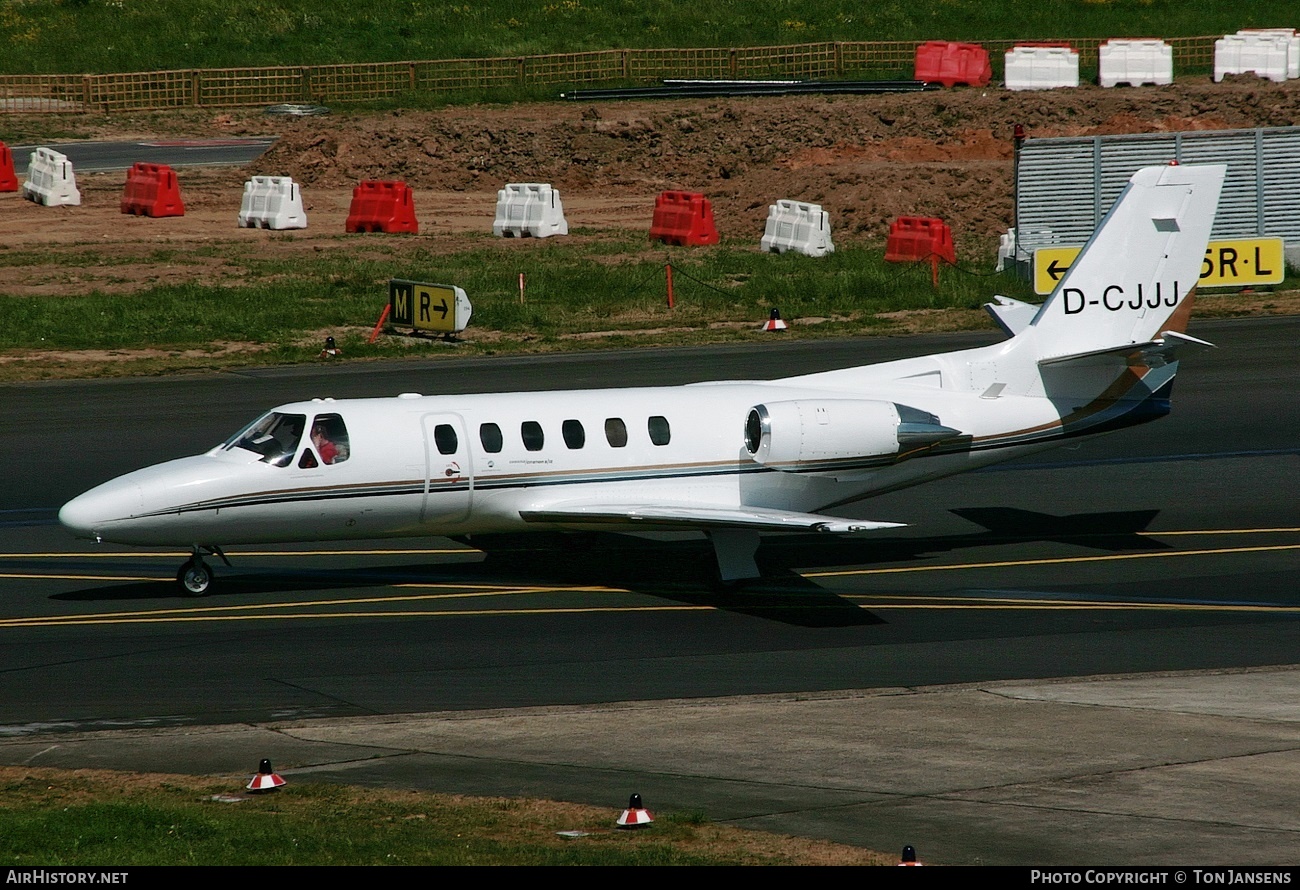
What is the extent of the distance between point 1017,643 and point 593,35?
73.5 m

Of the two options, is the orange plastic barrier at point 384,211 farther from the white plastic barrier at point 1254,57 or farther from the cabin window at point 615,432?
the white plastic barrier at point 1254,57

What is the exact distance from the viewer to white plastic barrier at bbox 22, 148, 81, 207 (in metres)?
59.1

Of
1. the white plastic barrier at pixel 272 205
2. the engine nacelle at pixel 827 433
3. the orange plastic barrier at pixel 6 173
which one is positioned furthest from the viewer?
the orange plastic barrier at pixel 6 173

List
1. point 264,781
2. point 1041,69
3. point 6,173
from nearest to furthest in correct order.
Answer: point 264,781 → point 6,173 → point 1041,69

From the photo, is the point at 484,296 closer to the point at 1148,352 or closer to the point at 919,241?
the point at 919,241

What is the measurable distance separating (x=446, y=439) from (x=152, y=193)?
38.4 metres

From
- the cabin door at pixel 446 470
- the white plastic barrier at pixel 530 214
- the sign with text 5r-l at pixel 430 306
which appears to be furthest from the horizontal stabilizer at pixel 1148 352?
the white plastic barrier at pixel 530 214

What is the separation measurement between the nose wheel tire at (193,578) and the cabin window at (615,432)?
5.94m

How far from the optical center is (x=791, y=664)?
20.1 metres


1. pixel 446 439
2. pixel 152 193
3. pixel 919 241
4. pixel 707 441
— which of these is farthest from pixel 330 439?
pixel 152 193

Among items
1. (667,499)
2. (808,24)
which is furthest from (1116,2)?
(667,499)

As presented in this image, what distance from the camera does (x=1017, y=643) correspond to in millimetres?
20812

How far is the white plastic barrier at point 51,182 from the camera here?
59.1 meters

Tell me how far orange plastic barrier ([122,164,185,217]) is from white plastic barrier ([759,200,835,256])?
21135 millimetres
